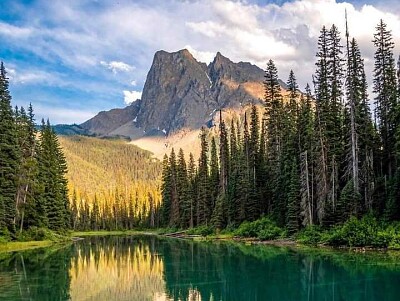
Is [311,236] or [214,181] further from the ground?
[214,181]

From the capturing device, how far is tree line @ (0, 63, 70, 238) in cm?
5622

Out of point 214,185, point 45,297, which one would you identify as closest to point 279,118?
point 214,185

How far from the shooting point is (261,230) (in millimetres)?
61500

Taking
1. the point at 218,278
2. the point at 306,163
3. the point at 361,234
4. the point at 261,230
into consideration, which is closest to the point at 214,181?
the point at 261,230

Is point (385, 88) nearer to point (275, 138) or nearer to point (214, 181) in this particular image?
point (275, 138)

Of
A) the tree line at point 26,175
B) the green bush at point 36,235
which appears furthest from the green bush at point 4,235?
the green bush at point 36,235

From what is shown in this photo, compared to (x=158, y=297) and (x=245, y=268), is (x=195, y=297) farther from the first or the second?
(x=245, y=268)

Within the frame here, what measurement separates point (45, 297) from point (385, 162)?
137 feet

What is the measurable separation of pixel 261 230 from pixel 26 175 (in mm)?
33511

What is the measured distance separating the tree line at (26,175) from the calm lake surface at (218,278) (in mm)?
15112

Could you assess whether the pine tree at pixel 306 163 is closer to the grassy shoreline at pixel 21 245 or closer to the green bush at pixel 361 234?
the green bush at pixel 361 234

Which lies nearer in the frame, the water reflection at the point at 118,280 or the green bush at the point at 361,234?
the water reflection at the point at 118,280

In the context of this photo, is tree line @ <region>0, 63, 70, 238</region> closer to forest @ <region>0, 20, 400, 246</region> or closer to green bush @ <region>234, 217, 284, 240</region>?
forest @ <region>0, 20, 400, 246</region>

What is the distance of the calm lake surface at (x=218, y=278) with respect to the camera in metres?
24.5
